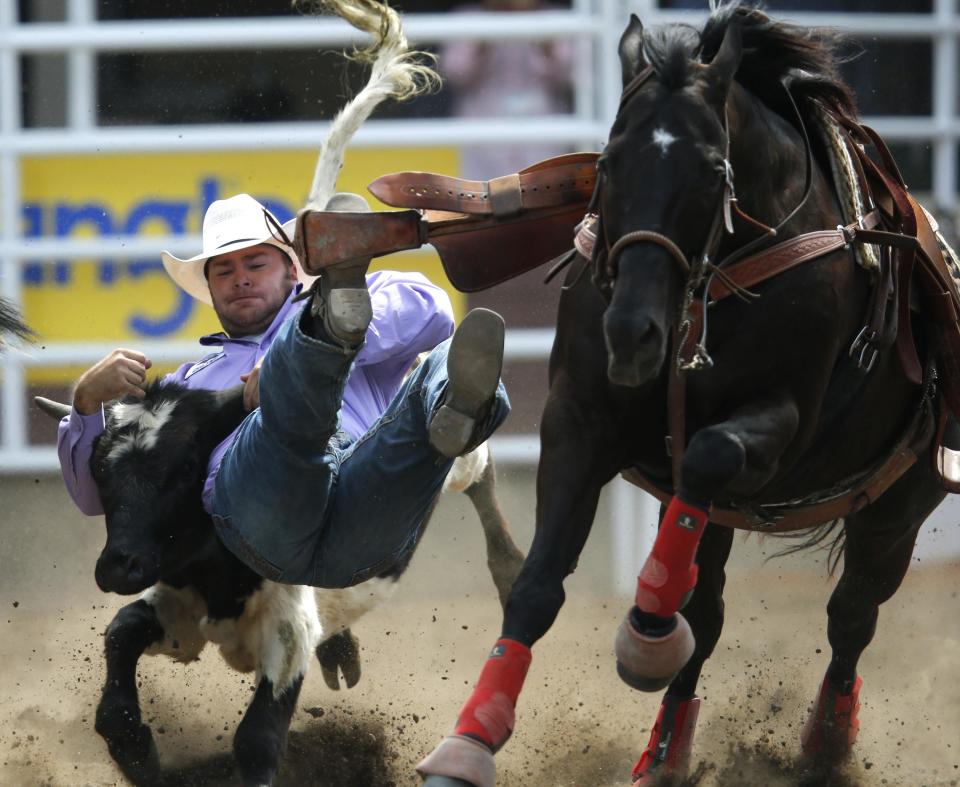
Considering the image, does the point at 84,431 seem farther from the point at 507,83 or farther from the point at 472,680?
the point at 507,83

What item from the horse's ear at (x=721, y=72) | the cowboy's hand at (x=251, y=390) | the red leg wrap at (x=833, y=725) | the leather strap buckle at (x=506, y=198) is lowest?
the red leg wrap at (x=833, y=725)

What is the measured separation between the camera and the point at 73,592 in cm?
546

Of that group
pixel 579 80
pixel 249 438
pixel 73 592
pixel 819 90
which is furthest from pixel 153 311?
pixel 819 90

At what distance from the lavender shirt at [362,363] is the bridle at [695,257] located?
92 cm

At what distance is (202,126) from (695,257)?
408cm

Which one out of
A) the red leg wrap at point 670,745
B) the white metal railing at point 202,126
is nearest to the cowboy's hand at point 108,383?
the red leg wrap at point 670,745

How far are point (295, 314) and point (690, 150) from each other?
906 millimetres

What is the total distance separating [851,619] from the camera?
12.9 ft

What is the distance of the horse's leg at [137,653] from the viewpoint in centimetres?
336

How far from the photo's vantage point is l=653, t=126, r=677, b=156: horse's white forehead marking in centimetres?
259

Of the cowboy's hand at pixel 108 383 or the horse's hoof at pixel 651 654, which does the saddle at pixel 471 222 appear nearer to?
the cowboy's hand at pixel 108 383

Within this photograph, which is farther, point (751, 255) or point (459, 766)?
point (751, 255)

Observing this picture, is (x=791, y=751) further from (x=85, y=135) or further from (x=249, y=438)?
(x=85, y=135)

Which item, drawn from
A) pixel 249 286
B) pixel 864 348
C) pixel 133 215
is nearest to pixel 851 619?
pixel 864 348
